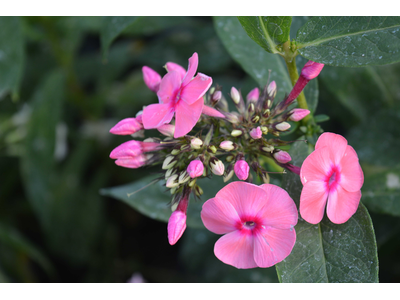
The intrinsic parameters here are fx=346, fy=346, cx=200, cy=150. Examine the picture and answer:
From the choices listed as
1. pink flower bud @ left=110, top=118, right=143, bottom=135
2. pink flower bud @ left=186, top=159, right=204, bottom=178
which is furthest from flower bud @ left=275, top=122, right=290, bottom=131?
pink flower bud @ left=110, top=118, right=143, bottom=135

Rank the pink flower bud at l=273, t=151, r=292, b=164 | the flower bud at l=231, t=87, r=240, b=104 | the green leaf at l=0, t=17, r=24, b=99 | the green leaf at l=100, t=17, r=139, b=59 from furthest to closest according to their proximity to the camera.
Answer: the green leaf at l=0, t=17, r=24, b=99, the green leaf at l=100, t=17, r=139, b=59, the flower bud at l=231, t=87, r=240, b=104, the pink flower bud at l=273, t=151, r=292, b=164

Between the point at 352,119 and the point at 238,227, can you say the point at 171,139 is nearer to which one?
the point at 238,227

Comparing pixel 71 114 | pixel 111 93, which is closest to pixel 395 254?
pixel 111 93

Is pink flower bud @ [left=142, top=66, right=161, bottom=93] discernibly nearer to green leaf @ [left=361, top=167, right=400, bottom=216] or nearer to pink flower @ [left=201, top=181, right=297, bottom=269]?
pink flower @ [left=201, top=181, right=297, bottom=269]

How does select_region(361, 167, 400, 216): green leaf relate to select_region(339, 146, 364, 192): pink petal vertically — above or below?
below

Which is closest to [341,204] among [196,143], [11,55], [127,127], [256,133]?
[256,133]

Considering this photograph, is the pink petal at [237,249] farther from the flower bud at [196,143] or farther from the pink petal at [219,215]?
the flower bud at [196,143]
